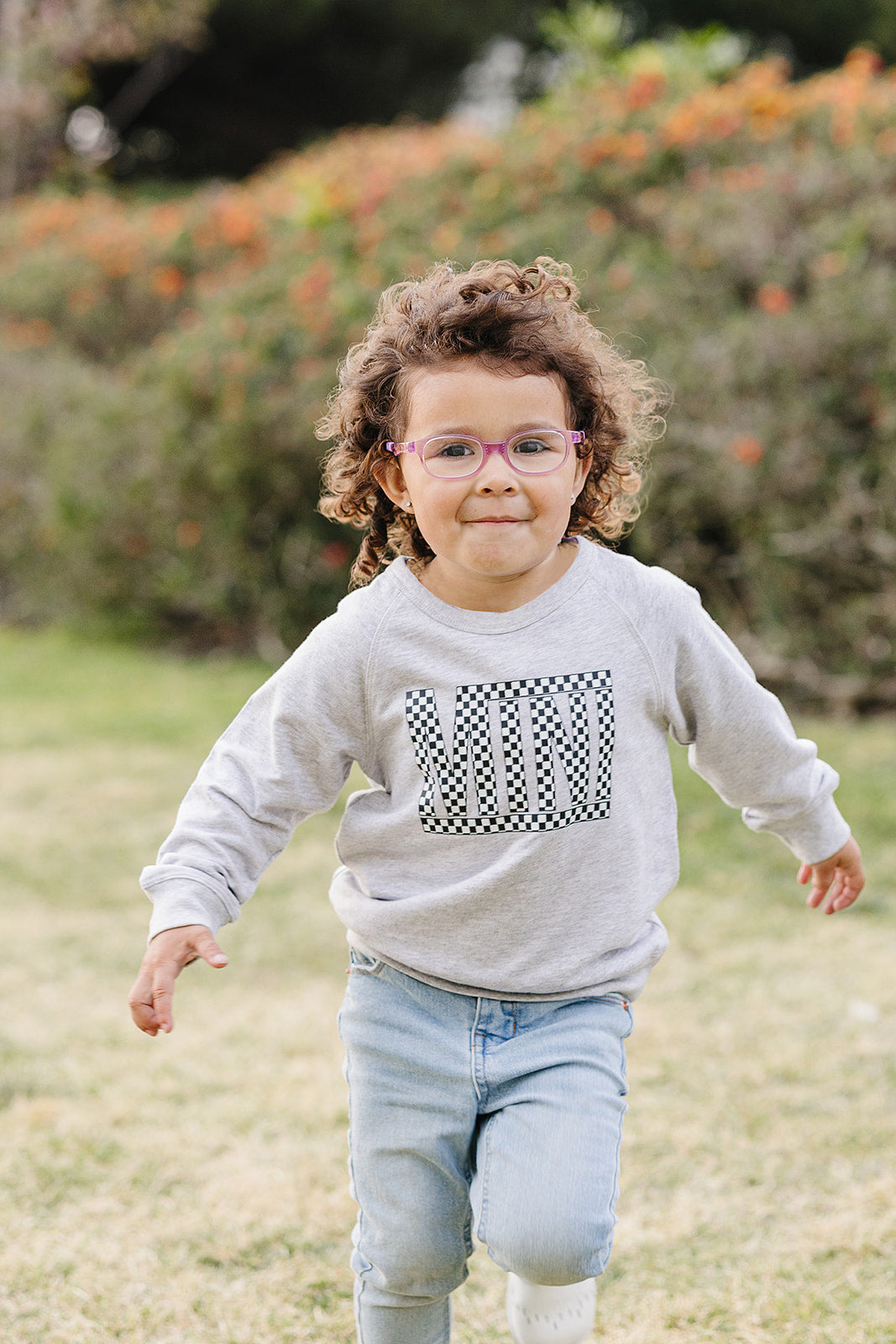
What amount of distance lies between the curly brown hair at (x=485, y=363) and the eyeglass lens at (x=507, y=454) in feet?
0.30

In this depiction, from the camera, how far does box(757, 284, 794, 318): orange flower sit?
5.57 m

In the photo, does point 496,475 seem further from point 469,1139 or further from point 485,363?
point 469,1139

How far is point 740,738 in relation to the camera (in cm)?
190

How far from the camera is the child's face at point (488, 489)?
1.75 metres

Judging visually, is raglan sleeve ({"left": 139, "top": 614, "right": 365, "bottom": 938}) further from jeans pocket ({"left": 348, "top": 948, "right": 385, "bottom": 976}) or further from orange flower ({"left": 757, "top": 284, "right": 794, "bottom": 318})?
orange flower ({"left": 757, "top": 284, "right": 794, "bottom": 318})

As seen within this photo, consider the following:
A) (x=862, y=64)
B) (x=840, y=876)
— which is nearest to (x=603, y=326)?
(x=862, y=64)

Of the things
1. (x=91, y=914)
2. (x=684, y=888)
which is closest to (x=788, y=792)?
(x=684, y=888)

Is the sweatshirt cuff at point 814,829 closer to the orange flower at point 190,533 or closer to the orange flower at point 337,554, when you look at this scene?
the orange flower at point 337,554

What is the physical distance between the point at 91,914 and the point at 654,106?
492 cm

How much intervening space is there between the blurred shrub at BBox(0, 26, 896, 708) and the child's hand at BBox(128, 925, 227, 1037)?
3.98 metres

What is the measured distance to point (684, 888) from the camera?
409 centimetres

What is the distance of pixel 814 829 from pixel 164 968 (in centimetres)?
93

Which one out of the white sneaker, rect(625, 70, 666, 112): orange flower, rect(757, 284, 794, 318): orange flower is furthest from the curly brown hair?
rect(625, 70, 666, 112): orange flower

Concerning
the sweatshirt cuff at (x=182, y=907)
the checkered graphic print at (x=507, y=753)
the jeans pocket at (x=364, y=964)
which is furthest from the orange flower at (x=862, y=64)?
the sweatshirt cuff at (x=182, y=907)
